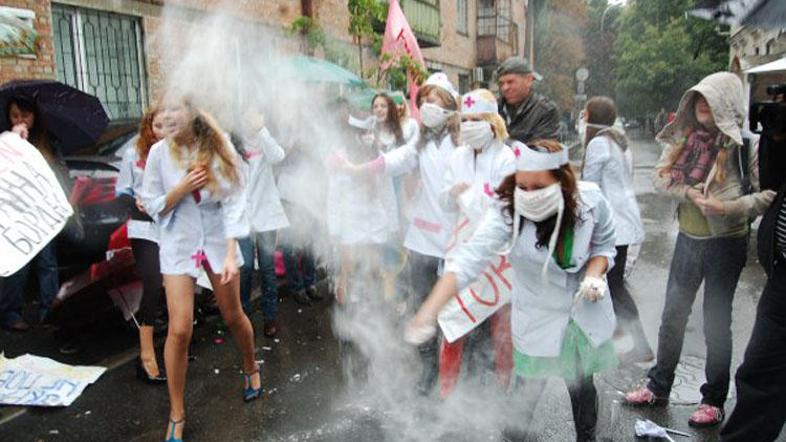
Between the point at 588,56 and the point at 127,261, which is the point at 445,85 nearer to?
the point at 127,261

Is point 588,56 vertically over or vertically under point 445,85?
over

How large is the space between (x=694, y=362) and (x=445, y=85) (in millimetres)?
2624

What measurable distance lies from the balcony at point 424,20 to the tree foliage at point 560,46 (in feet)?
48.5

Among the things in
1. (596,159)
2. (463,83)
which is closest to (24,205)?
(596,159)

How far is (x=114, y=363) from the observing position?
4.66 metres

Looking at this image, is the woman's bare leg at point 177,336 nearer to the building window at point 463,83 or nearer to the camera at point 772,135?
the camera at point 772,135

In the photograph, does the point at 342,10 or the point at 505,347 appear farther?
the point at 342,10

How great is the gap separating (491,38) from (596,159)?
2366cm

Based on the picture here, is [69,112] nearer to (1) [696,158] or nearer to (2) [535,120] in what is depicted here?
(2) [535,120]

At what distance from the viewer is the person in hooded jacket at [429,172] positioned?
4129 millimetres

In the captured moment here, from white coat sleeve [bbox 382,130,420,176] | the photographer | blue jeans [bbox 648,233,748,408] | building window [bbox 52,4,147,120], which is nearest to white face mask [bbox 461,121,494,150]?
white coat sleeve [bbox 382,130,420,176]

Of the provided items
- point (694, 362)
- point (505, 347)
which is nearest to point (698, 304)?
point (694, 362)

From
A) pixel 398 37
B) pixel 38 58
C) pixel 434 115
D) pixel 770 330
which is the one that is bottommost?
pixel 770 330

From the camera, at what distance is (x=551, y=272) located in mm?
2783
